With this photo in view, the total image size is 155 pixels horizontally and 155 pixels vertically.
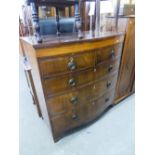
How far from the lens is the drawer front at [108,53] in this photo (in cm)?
139

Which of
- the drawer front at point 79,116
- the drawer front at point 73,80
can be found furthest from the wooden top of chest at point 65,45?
the drawer front at point 79,116

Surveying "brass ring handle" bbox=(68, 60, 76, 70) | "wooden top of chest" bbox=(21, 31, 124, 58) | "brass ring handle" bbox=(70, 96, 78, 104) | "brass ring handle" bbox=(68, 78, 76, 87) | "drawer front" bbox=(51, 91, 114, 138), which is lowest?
"drawer front" bbox=(51, 91, 114, 138)

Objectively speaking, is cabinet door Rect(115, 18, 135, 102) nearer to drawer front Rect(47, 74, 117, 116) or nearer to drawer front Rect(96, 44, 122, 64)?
drawer front Rect(96, 44, 122, 64)

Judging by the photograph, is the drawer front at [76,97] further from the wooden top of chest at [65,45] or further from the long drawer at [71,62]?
the wooden top of chest at [65,45]

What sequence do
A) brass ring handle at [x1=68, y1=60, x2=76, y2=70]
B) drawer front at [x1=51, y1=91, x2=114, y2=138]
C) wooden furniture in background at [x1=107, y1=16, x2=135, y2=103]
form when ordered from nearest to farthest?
1. brass ring handle at [x1=68, y1=60, x2=76, y2=70]
2. drawer front at [x1=51, y1=91, x2=114, y2=138]
3. wooden furniture in background at [x1=107, y1=16, x2=135, y2=103]

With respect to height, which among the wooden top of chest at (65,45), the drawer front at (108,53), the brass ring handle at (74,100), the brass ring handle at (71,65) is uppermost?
the wooden top of chest at (65,45)

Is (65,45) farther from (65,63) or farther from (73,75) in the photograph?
(73,75)

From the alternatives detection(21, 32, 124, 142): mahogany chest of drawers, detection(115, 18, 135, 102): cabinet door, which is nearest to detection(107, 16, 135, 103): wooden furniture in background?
detection(115, 18, 135, 102): cabinet door

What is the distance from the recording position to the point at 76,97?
1.41 metres

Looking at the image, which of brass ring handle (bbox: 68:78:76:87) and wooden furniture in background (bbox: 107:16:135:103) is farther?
wooden furniture in background (bbox: 107:16:135:103)

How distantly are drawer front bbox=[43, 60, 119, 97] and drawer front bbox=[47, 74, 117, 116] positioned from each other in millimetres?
66

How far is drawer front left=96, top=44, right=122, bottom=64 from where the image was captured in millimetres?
1389

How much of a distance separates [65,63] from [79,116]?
0.68 meters
